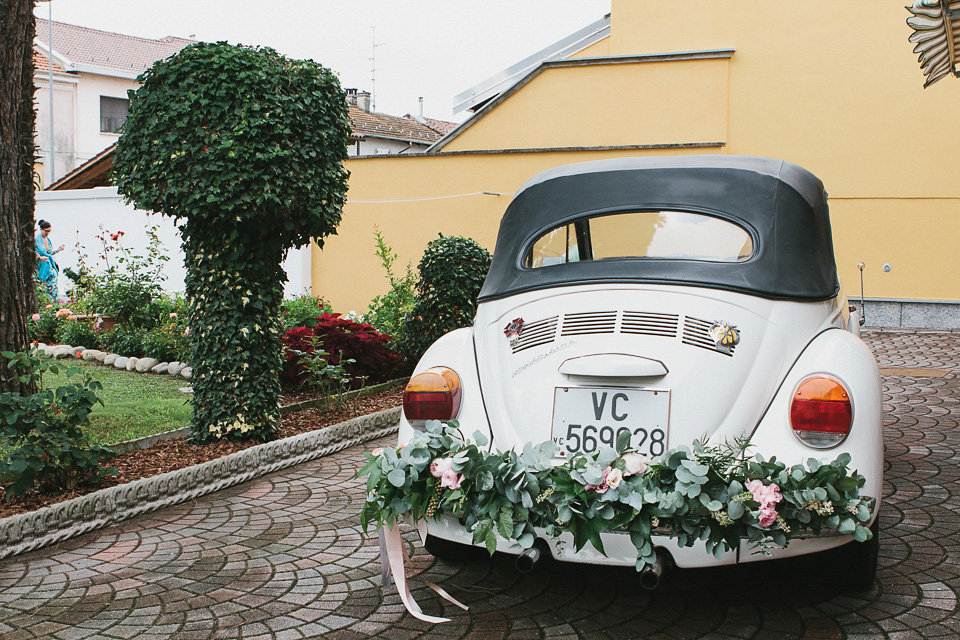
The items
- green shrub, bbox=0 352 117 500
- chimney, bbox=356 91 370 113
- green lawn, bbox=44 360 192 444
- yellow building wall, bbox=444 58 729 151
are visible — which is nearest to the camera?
green shrub, bbox=0 352 117 500

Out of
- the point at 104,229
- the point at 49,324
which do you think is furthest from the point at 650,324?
the point at 104,229

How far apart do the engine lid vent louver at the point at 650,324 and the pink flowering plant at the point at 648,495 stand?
1.60 feet

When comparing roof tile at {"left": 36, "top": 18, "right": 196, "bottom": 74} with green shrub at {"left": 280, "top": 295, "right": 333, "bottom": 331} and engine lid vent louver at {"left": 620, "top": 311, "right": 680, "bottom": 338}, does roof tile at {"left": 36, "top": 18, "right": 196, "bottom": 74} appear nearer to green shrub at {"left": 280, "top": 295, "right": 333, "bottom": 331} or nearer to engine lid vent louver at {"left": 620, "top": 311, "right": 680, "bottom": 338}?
green shrub at {"left": 280, "top": 295, "right": 333, "bottom": 331}

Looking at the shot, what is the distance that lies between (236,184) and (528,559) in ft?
11.1

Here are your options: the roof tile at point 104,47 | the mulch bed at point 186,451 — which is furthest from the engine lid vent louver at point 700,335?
the roof tile at point 104,47

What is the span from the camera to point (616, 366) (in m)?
3.24

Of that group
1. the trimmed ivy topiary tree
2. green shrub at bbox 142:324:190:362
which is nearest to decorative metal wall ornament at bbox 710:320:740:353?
the trimmed ivy topiary tree

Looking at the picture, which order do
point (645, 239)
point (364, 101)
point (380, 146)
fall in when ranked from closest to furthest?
1. point (645, 239)
2. point (380, 146)
3. point (364, 101)

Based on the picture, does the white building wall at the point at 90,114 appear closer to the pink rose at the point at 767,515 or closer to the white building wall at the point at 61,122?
the white building wall at the point at 61,122

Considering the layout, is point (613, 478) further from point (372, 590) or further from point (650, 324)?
point (372, 590)

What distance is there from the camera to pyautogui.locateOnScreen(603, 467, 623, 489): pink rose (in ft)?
9.54

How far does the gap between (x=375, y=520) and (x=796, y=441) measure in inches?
65.0

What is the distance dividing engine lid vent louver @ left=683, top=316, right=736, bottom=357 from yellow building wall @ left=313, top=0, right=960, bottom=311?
12.3m

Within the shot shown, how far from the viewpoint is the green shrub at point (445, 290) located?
27.6 feet
